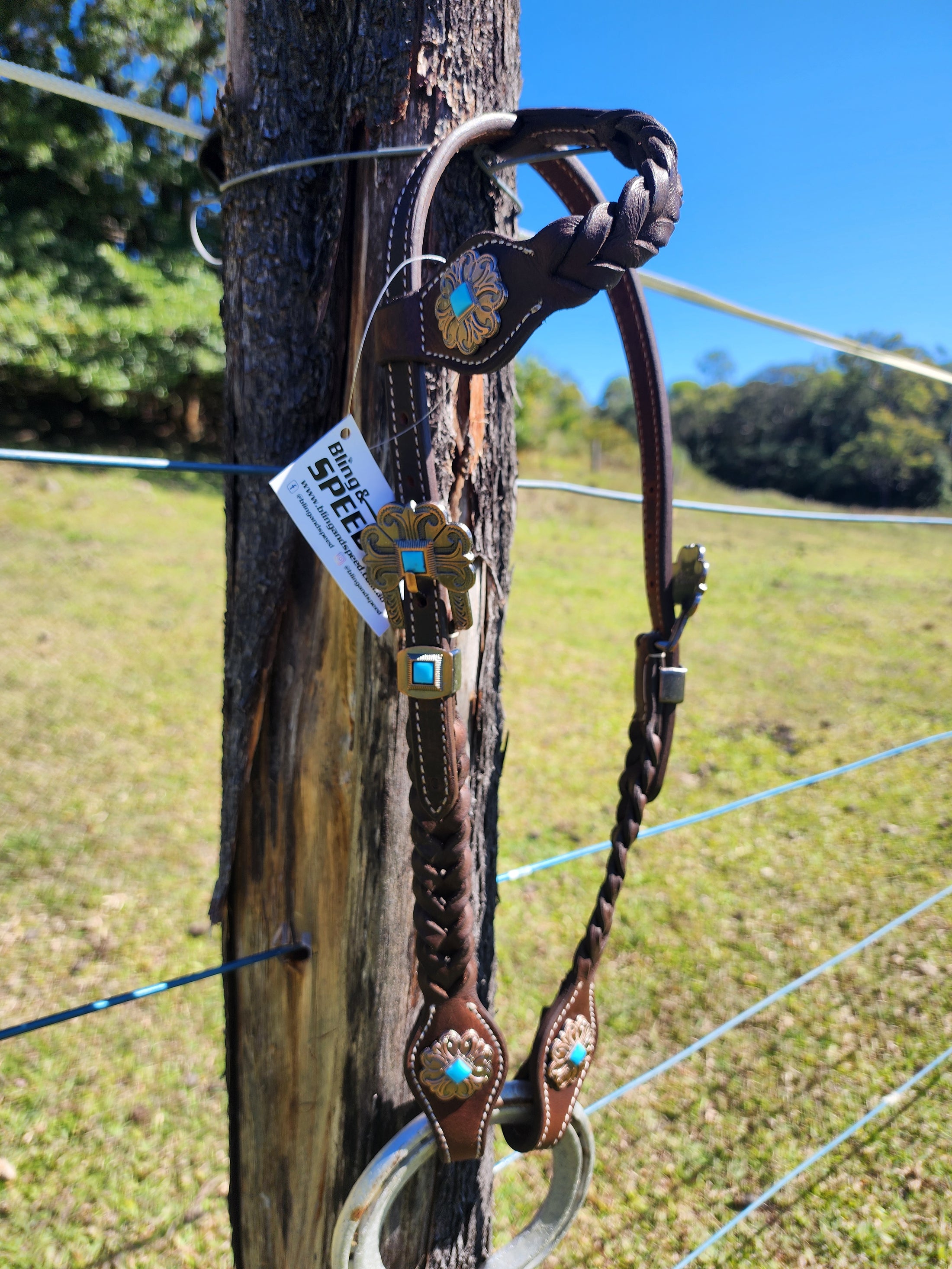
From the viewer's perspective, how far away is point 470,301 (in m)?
0.70

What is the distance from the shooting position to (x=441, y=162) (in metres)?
0.77

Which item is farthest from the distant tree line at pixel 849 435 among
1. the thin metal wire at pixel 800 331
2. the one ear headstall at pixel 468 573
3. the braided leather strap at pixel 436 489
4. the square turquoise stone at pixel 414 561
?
the square turquoise stone at pixel 414 561

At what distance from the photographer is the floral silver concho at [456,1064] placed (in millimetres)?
839

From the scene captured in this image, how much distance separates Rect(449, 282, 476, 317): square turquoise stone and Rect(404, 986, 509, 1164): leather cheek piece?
2.29 feet

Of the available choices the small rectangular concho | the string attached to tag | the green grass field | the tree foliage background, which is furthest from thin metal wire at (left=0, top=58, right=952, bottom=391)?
the tree foliage background

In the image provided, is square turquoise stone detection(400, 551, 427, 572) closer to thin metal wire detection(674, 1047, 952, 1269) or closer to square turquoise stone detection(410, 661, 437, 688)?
square turquoise stone detection(410, 661, 437, 688)

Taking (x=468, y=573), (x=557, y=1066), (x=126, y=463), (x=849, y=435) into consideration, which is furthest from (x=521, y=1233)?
(x=849, y=435)

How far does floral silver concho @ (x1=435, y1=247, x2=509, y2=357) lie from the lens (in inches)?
27.3

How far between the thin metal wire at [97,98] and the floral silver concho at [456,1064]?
3.52 ft

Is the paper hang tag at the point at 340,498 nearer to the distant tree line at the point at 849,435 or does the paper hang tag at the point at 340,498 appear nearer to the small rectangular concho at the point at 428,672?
the small rectangular concho at the point at 428,672

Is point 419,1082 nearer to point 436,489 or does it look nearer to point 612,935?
point 436,489

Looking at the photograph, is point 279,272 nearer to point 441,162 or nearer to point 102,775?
point 441,162

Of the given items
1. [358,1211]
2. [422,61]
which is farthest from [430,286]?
[358,1211]

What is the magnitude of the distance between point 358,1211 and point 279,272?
1.02m
